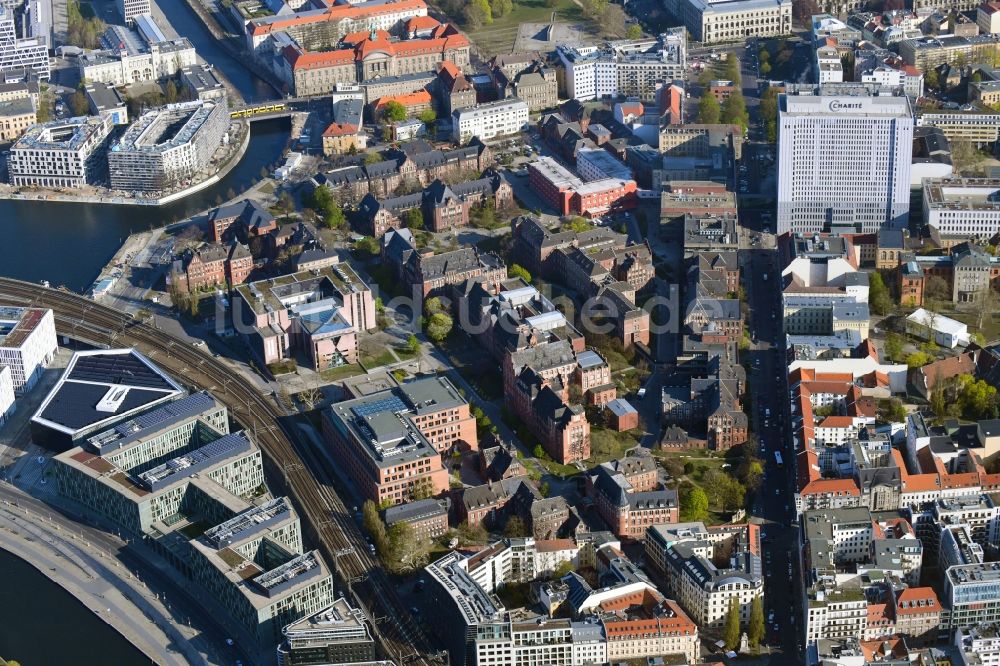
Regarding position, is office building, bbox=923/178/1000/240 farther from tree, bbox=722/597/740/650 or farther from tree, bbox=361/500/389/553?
tree, bbox=361/500/389/553

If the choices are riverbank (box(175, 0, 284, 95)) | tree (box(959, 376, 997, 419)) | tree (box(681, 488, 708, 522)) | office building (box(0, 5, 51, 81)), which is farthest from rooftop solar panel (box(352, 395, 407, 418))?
office building (box(0, 5, 51, 81))

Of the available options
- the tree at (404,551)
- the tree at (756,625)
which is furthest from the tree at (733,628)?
the tree at (404,551)

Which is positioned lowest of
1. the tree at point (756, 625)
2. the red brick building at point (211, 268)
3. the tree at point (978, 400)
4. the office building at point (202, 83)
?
the tree at point (756, 625)

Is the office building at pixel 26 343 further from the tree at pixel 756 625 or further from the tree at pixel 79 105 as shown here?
the tree at pixel 756 625

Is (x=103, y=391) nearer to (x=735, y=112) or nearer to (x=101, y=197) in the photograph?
(x=101, y=197)

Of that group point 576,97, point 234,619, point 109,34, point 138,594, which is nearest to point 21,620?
point 138,594
